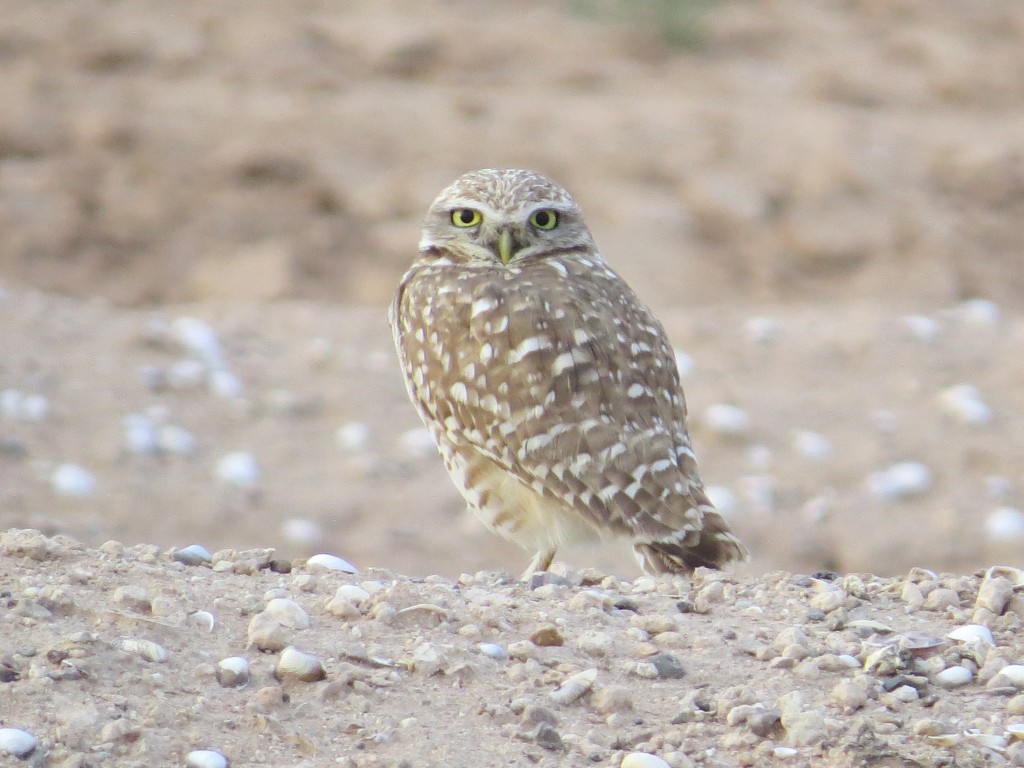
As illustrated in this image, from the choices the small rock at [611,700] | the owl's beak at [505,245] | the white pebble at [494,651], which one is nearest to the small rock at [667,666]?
the small rock at [611,700]

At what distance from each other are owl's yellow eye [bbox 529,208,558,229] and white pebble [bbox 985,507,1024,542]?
3.39 meters

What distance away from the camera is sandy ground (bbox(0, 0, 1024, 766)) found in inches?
137

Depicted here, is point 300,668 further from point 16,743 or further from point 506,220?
point 506,220

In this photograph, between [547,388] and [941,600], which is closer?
[941,600]

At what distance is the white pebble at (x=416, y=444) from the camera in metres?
8.09

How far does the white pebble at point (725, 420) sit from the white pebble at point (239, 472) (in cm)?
237

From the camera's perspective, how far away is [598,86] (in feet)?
44.5

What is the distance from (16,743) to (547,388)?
2225 millimetres

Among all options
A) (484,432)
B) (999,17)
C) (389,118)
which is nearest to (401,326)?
(484,432)

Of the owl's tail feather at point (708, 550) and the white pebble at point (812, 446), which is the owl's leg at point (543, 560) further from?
the white pebble at point (812, 446)

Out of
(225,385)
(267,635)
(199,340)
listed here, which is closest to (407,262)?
(199,340)

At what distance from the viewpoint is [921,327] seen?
941 cm

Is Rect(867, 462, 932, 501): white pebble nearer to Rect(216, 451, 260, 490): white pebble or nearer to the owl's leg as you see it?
Rect(216, 451, 260, 490): white pebble

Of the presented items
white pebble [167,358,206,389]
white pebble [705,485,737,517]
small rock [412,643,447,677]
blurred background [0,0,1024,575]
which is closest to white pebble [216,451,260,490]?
blurred background [0,0,1024,575]
